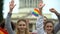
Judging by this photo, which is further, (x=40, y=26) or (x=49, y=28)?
(x=49, y=28)

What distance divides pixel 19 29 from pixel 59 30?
3.02ft

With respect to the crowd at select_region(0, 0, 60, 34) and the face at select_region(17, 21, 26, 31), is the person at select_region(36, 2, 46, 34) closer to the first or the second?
the crowd at select_region(0, 0, 60, 34)

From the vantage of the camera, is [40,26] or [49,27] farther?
[49,27]

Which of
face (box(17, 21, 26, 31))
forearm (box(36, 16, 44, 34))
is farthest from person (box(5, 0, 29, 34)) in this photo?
forearm (box(36, 16, 44, 34))

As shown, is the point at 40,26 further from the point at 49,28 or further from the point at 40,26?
the point at 49,28

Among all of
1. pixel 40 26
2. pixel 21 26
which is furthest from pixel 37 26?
pixel 21 26

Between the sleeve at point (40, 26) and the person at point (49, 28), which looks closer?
the sleeve at point (40, 26)

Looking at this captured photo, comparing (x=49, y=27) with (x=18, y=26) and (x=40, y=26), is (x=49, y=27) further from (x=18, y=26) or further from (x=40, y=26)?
(x=18, y=26)

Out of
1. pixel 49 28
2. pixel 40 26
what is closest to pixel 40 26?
pixel 40 26

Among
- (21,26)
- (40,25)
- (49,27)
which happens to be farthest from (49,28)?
(21,26)

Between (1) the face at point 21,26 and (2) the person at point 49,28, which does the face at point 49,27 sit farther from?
(1) the face at point 21,26

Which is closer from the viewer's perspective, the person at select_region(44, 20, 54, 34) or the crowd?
the crowd

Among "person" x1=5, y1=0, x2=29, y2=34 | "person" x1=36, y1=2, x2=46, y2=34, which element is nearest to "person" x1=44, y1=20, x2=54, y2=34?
"person" x1=36, y1=2, x2=46, y2=34

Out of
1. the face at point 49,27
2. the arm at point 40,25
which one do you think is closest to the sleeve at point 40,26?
the arm at point 40,25
